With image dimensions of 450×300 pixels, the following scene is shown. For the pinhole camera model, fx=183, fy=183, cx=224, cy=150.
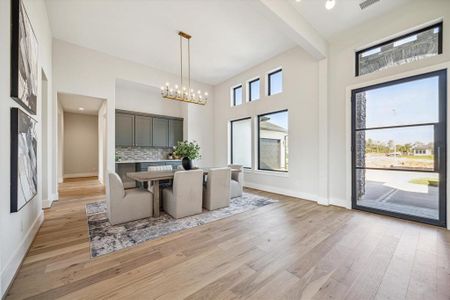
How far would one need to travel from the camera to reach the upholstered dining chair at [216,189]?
11.1 feet

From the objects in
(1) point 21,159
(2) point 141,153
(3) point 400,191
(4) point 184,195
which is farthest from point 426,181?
(2) point 141,153

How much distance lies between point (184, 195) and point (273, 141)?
123 inches

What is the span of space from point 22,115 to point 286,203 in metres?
4.15

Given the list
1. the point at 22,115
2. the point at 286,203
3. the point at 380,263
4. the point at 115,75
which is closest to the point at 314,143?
the point at 286,203

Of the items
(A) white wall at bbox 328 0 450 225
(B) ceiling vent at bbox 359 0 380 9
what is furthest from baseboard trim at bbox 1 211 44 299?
(B) ceiling vent at bbox 359 0 380 9

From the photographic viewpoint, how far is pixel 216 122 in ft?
22.1

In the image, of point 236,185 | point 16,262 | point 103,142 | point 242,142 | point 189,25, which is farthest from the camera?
point 242,142

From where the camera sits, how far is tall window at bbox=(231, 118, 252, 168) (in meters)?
5.80

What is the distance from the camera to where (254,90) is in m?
5.57

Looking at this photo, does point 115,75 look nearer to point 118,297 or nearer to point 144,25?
point 144,25

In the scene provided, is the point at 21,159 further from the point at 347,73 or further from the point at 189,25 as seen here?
the point at 347,73

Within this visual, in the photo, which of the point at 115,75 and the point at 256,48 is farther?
the point at 115,75

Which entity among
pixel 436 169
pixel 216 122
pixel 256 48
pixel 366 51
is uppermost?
pixel 256 48

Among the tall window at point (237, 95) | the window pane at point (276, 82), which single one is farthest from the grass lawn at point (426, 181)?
the tall window at point (237, 95)
